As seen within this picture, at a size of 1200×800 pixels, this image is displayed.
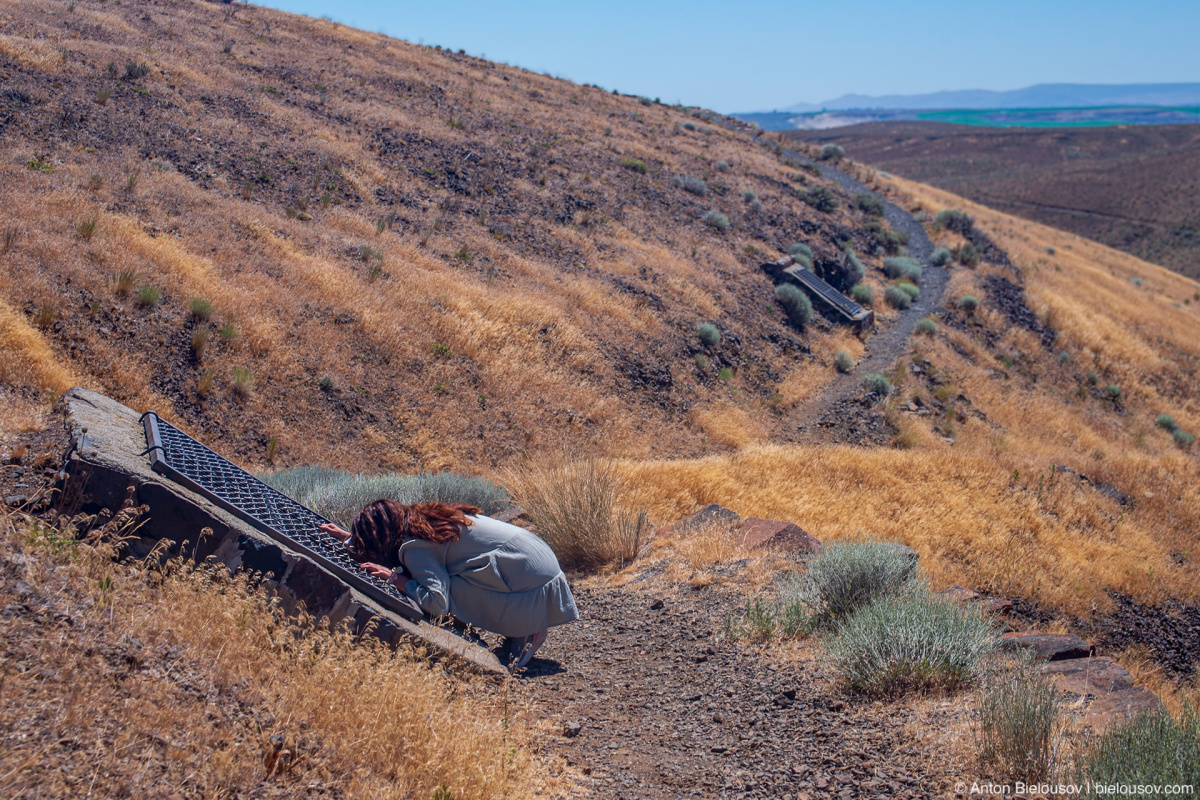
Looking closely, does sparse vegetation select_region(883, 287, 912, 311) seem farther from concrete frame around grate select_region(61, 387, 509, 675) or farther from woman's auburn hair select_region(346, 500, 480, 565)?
concrete frame around grate select_region(61, 387, 509, 675)

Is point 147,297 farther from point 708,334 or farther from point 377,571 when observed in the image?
point 708,334

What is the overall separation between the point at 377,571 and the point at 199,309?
293 inches

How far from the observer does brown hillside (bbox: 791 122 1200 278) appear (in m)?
61.5

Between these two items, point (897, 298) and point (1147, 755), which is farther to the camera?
point (897, 298)

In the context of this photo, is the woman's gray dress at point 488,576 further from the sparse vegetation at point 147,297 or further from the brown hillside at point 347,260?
the sparse vegetation at point 147,297

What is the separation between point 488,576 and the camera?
484 centimetres

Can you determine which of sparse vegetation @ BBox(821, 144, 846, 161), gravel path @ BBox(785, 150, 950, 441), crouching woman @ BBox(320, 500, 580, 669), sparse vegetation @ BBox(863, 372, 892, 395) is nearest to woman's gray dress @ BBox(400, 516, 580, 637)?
crouching woman @ BBox(320, 500, 580, 669)

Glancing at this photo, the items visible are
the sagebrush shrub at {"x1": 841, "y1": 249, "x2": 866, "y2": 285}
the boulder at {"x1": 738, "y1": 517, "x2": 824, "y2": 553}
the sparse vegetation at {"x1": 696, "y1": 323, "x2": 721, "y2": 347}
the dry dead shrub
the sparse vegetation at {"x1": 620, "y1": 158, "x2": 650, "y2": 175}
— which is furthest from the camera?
the sparse vegetation at {"x1": 620, "y1": 158, "x2": 650, "y2": 175}

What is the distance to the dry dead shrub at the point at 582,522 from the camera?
7.41m

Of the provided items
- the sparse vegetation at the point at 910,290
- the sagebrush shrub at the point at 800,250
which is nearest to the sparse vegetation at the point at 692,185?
the sagebrush shrub at the point at 800,250

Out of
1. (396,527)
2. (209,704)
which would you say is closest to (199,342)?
(396,527)

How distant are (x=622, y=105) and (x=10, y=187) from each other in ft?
105

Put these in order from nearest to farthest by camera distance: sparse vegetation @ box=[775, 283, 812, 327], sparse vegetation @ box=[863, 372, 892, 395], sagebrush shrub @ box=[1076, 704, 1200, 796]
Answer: sagebrush shrub @ box=[1076, 704, 1200, 796], sparse vegetation @ box=[863, 372, 892, 395], sparse vegetation @ box=[775, 283, 812, 327]

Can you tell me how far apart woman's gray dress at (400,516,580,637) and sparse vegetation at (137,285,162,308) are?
24.2ft
